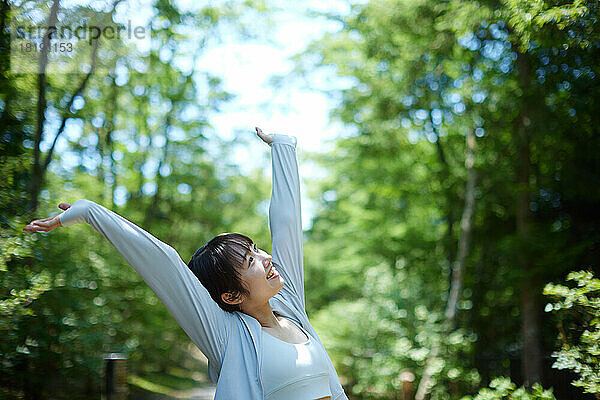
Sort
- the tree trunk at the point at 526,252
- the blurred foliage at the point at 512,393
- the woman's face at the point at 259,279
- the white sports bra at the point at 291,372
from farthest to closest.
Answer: the tree trunk at the point at 526,252, the blurred foliage at the point at 512,393, the woman's face at the point at 259,279, the white sports bra at the point at 291,372

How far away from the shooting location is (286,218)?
1687 millimetres

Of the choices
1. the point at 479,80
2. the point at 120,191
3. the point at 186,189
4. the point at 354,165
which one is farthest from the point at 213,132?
the point at 479,80

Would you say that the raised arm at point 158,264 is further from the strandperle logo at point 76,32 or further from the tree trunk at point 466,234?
the tree trunk at point 466,234

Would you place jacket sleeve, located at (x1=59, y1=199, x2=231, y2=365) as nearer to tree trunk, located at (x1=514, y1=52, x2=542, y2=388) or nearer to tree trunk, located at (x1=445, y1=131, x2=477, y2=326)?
tree trunk, located at (x1=514, y1=52, x2=542, y2=388)

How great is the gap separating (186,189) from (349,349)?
5991 mm

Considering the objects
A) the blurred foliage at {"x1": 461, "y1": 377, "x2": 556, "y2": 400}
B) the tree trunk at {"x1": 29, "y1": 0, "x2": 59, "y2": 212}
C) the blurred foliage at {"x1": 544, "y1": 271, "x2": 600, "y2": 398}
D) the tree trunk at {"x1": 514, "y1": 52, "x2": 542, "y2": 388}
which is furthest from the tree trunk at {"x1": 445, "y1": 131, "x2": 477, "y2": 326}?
the tree trunk at {"x1": 29, "y1": 0, "x2": 59, "y2": 212}

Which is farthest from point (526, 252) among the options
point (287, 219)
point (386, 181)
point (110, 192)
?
point (110, 192)

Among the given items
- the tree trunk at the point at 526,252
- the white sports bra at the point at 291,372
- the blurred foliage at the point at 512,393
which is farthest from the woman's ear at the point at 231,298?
the tree trunk at the point at 526,252

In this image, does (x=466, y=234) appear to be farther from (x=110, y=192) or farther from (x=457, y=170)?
(x=110, y=192)

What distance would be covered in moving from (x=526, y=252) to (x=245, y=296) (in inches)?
206

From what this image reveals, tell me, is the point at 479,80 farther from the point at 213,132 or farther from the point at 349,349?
the point at 213,132

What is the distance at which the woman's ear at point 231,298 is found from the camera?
4.97 feet

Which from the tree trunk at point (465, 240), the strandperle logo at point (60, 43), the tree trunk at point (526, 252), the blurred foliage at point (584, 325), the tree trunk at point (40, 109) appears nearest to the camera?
the blurred foliage at point (584, 325)

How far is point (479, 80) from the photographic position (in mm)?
6832
